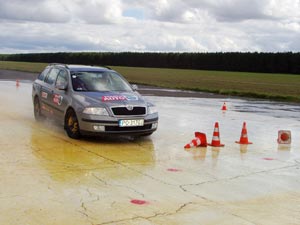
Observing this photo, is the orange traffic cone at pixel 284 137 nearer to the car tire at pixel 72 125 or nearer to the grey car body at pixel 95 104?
the grey car body at pixel 95 104

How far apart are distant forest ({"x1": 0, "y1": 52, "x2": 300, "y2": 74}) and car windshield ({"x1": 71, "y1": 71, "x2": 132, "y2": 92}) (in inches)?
2655

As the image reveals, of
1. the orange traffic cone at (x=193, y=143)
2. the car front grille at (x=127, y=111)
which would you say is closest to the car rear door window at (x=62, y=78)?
the car front grille at (x=127, y=111)

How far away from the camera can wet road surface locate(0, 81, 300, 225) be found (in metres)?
5.17

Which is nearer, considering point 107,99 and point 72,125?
point 107,99

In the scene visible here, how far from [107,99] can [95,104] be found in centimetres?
32

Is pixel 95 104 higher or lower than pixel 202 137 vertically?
higher

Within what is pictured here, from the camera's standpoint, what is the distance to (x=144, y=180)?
665 cm

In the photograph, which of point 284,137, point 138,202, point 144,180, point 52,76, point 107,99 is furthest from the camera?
point 52,76

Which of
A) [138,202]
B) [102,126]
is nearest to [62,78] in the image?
[102,126]

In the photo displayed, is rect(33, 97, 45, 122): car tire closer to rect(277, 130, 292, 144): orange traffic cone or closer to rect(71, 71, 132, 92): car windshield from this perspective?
rect(71, 71, 132, 92): car windshield

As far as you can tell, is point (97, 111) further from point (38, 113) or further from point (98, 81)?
point (38, 113)

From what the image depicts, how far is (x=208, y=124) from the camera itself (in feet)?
43.9

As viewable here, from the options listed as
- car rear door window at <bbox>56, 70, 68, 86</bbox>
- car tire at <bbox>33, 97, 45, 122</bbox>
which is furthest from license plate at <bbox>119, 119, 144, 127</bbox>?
car tire at <bbox>33, 97, 45, 122</bbox>

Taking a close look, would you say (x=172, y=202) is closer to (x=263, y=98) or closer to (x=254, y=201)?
(x=254, y=201)
